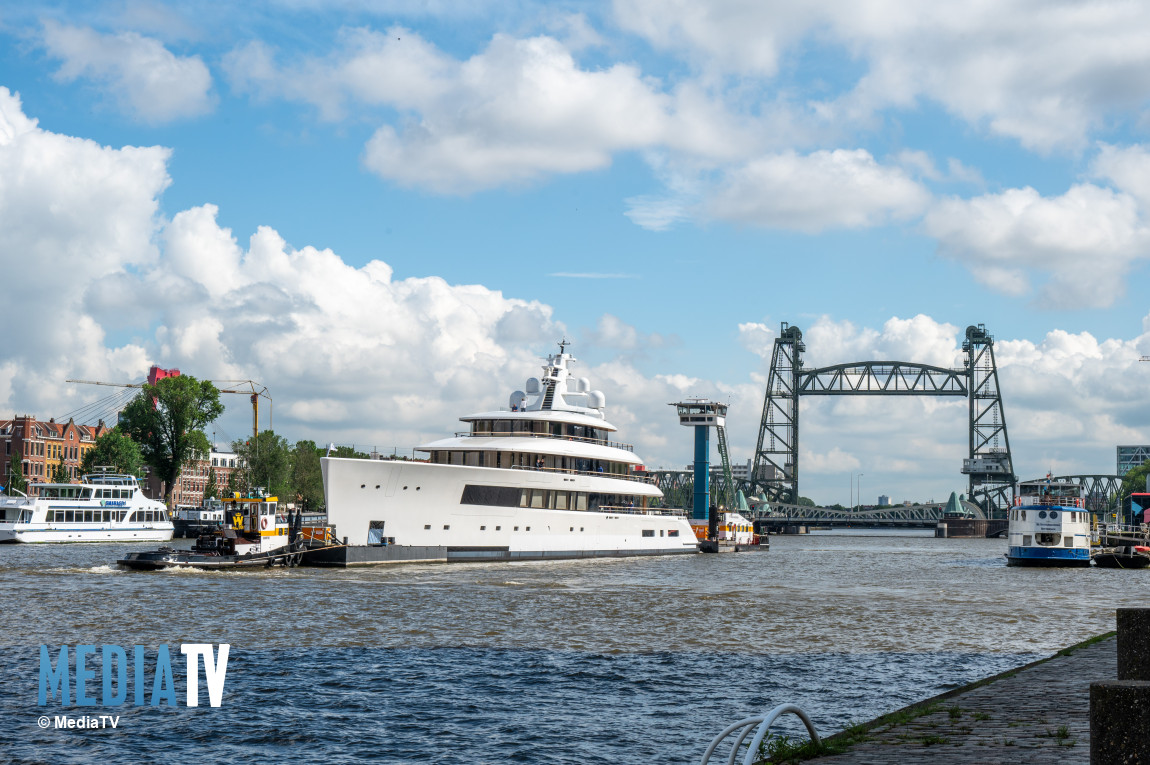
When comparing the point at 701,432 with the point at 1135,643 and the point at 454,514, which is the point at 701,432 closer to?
the point at 454,514

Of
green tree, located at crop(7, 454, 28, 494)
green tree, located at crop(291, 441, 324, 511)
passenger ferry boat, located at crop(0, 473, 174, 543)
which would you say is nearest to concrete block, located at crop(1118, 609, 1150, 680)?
passenger ferry boat, located at crop(0, 473, 174, 543)

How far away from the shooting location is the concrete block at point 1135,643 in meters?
10.8

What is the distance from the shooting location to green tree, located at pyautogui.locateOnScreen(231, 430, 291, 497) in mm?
120188

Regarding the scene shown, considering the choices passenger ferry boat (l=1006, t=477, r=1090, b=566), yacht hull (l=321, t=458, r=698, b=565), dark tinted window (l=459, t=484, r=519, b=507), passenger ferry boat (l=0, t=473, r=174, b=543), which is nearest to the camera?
yacht hull (l=321, t=458, r=698, b=565)

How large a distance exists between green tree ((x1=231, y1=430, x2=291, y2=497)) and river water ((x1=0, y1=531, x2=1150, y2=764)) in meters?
70.9

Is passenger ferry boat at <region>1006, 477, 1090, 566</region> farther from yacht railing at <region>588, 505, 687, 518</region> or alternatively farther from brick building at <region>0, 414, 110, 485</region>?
brick building at <region>0, 414, 110, 485</region>

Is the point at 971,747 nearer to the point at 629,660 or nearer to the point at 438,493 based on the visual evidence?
the point at 629,660

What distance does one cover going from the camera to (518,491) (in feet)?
192

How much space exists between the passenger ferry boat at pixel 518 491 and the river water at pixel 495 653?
411cm

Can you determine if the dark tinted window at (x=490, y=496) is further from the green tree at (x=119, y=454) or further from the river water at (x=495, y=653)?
the green tree at (x=119, y=454)

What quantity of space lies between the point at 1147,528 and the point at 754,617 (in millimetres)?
59988

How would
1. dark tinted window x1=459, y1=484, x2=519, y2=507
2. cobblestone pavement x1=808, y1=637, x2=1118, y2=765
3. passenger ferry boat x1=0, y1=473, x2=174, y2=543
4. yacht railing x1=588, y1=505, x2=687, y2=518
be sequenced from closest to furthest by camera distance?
cobblestone pavement x1=808, y1=637, x2=1118, y2=765, dark tinted window x1=459, y1=484, x2=519, y2=507, yacht railing x1=588, y1=505, x2=687, y2=518, passenger ferry boat x1=0, y1=473, x2=174, y2=543

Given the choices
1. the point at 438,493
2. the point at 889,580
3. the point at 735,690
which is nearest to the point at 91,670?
the point at 735,690

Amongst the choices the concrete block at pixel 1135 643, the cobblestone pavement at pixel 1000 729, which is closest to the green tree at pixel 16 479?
the cobblestone pavement at pixel 1000 729
